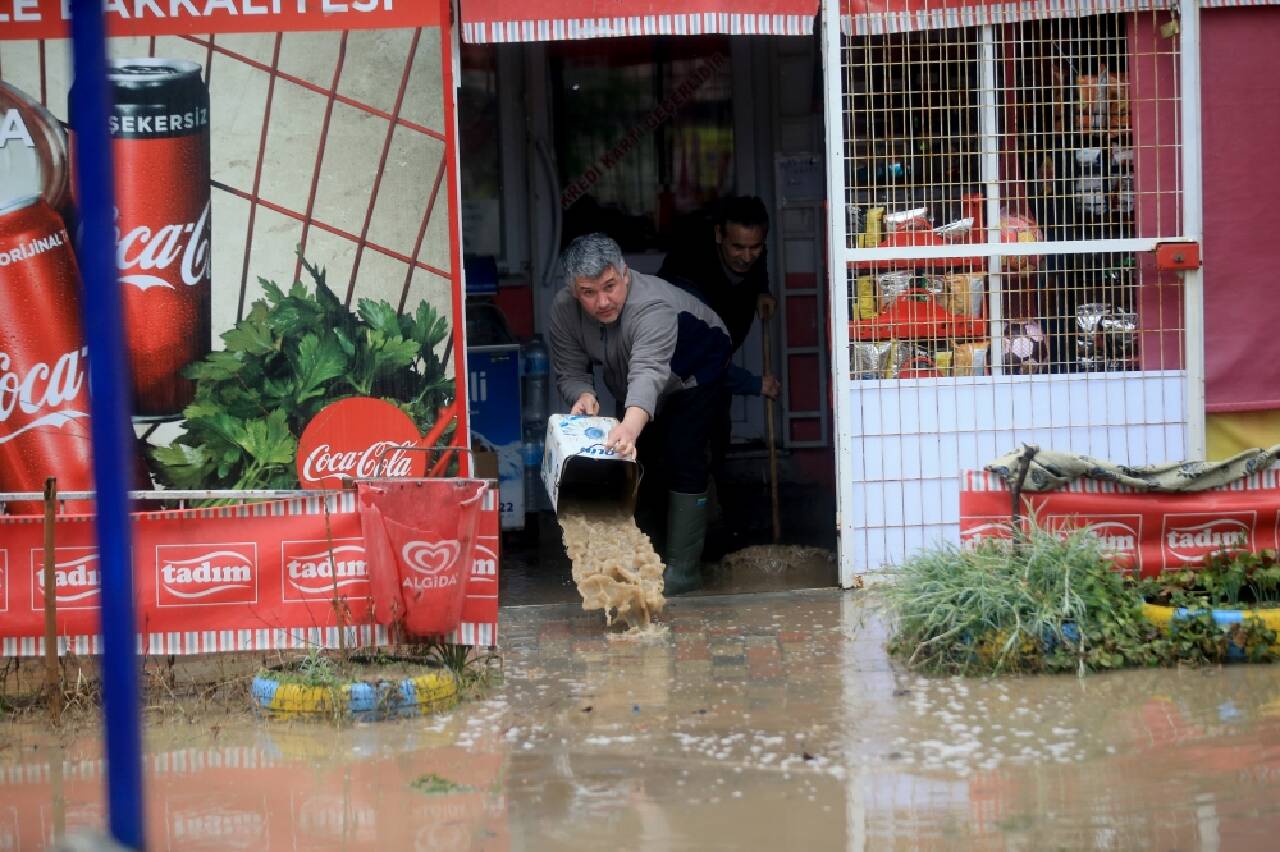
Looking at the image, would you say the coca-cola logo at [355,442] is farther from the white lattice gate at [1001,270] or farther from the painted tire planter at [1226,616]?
the painted tire planter at [1226,616]

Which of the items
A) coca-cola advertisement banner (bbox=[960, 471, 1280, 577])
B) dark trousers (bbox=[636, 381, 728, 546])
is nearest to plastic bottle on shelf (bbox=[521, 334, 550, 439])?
dark trousers (bbox=[636, 381, 728, 546])

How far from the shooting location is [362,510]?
6.13 m

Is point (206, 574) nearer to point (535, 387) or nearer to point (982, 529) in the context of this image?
point (982, 529)

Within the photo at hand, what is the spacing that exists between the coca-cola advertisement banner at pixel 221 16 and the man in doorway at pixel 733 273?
250cm

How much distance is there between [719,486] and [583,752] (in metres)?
4.99

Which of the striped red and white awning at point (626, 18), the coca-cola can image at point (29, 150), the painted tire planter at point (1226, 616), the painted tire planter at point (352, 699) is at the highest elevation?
the striped red and white awning at point (626, 18)

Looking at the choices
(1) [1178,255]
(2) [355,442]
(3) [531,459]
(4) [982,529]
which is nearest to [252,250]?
(2) [355,442]

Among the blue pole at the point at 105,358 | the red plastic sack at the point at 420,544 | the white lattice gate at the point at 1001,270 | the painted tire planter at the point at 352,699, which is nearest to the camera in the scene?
the blue pole at the point at 105,358

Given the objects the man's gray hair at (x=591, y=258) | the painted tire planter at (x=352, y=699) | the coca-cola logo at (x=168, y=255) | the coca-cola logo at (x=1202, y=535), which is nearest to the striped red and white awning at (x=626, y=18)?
the man's gray hair at (x=591, y=258)

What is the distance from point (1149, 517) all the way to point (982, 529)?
0.72 meters

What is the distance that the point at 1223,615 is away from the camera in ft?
20.8

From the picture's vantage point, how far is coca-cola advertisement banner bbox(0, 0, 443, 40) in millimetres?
7246

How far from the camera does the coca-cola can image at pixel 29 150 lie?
7.28 meters

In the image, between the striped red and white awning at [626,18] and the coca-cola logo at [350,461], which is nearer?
the striped red and white awning at [626,18]
